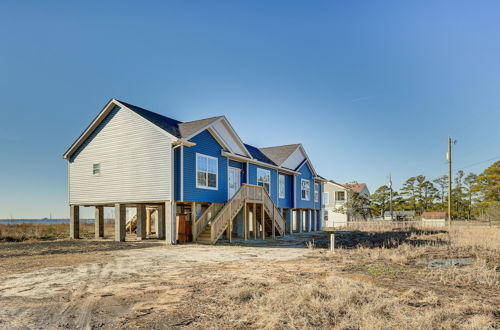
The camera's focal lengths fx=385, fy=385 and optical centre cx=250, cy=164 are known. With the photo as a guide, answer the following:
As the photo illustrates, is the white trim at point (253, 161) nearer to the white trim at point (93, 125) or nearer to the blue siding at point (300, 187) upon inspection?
the blue siding at point (300, 187)

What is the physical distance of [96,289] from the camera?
808 cm

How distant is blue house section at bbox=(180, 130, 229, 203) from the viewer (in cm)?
2000

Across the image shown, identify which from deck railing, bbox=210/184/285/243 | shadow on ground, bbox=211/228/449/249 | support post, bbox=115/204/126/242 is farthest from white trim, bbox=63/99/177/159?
shadow on ground, bbox=211/228/449/249

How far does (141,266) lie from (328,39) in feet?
53.3

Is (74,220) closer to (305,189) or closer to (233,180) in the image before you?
(233,180)

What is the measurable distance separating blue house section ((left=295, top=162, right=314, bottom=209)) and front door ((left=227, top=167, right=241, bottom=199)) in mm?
9056

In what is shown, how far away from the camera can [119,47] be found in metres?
20.6

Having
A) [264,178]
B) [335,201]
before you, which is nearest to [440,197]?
[335,201]

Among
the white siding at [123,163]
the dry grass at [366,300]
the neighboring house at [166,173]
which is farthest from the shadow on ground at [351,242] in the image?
the dry grass at [366,300]

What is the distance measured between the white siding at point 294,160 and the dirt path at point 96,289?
19.2 m

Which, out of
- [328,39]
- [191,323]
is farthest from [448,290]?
[328,39]

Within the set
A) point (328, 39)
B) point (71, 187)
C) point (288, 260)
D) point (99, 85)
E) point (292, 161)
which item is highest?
point (328, 39)

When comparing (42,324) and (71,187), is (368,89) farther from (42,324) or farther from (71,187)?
(42,324)

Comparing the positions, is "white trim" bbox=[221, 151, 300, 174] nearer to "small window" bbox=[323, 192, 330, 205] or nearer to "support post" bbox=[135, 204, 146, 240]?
"support post" bbox=[135, 204, 146, 240]
